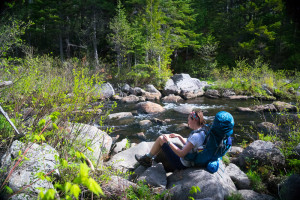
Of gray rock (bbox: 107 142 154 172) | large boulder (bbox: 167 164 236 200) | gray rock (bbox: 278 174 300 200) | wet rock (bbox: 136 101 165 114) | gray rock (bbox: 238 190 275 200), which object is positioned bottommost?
wet rock (bbox: 136 101 165 114)

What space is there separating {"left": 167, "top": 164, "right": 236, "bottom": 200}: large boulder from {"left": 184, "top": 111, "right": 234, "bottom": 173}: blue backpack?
0.17 meters

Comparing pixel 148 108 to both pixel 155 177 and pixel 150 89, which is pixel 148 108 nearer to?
pixel 150 89

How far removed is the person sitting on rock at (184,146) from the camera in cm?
312

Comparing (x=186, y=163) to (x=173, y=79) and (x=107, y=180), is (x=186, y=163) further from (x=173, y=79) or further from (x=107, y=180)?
(x=173, y=79)

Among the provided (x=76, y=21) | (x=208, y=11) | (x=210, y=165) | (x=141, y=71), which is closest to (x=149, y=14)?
(x=141, y=71)

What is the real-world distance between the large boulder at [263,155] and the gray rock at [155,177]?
2.07m

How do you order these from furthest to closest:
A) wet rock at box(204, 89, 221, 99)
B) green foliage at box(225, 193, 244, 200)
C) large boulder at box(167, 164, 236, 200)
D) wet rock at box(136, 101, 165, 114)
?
wet rock at box(204, 89, 221, 99) → wet rock at box(136, 101, 165, 114) → green foliage at box(225, 193, 244, 200) → large boulder at box(167, 164, 236, 200)

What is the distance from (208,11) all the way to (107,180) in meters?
34.3

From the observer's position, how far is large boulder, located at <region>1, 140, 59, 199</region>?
2.04 m

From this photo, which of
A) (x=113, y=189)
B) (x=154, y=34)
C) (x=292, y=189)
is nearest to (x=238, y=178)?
(x=292, y=189)

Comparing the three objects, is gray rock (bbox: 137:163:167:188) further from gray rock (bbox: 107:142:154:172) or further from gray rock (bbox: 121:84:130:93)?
gray rock (bbox: 121:84:130:93)

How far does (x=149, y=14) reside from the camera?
1908cm

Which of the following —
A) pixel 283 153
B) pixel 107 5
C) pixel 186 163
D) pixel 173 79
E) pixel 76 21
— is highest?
pixel 107 5

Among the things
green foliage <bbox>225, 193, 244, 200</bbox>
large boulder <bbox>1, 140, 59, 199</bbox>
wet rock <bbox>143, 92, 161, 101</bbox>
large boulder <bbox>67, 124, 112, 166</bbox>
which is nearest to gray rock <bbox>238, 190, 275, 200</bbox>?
green foliage <bbox>225, 193, 244, 200</bbox>
